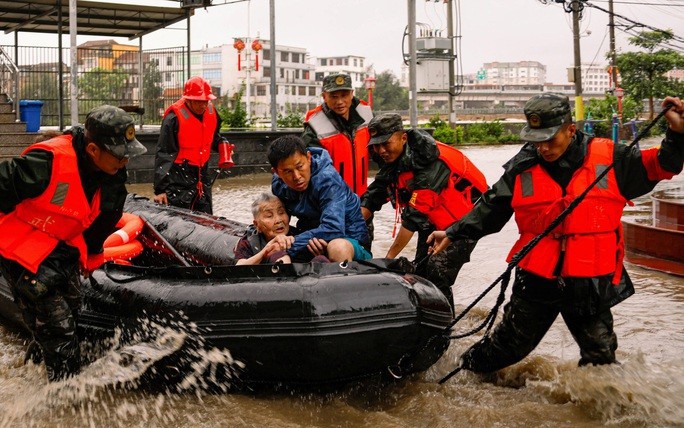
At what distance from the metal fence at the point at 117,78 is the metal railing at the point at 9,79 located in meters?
0.93

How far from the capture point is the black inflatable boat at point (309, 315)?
4.44 meters

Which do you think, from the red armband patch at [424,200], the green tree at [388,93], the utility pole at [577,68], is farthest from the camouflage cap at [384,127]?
the green tree at [388,93]

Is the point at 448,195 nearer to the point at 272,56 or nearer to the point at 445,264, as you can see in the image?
the point at 445,264

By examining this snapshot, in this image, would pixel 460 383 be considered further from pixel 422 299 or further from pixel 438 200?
pixel 438 200

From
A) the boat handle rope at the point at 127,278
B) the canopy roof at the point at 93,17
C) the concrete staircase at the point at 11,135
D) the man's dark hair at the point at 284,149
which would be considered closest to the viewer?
the man's dark hair at the point at 284,149

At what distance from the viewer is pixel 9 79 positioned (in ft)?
57.5

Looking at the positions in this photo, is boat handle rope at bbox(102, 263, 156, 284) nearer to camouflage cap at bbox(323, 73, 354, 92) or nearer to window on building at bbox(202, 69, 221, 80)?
camouflage cap at bbox(323, 73, 354, 92)

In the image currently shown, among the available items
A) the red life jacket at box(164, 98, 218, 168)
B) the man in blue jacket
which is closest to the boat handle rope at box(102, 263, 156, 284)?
the man in blue jacket

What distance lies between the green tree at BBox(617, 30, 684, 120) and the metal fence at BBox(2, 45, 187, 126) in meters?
22.5

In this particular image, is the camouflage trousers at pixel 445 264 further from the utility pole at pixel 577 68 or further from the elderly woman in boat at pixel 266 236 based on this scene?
the utility pole at pixel 577 68

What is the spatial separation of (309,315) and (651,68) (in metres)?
34.5

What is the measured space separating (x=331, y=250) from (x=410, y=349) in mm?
766

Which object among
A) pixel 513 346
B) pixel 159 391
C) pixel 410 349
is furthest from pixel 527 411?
pixel 159 391

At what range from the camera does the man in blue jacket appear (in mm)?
4984
